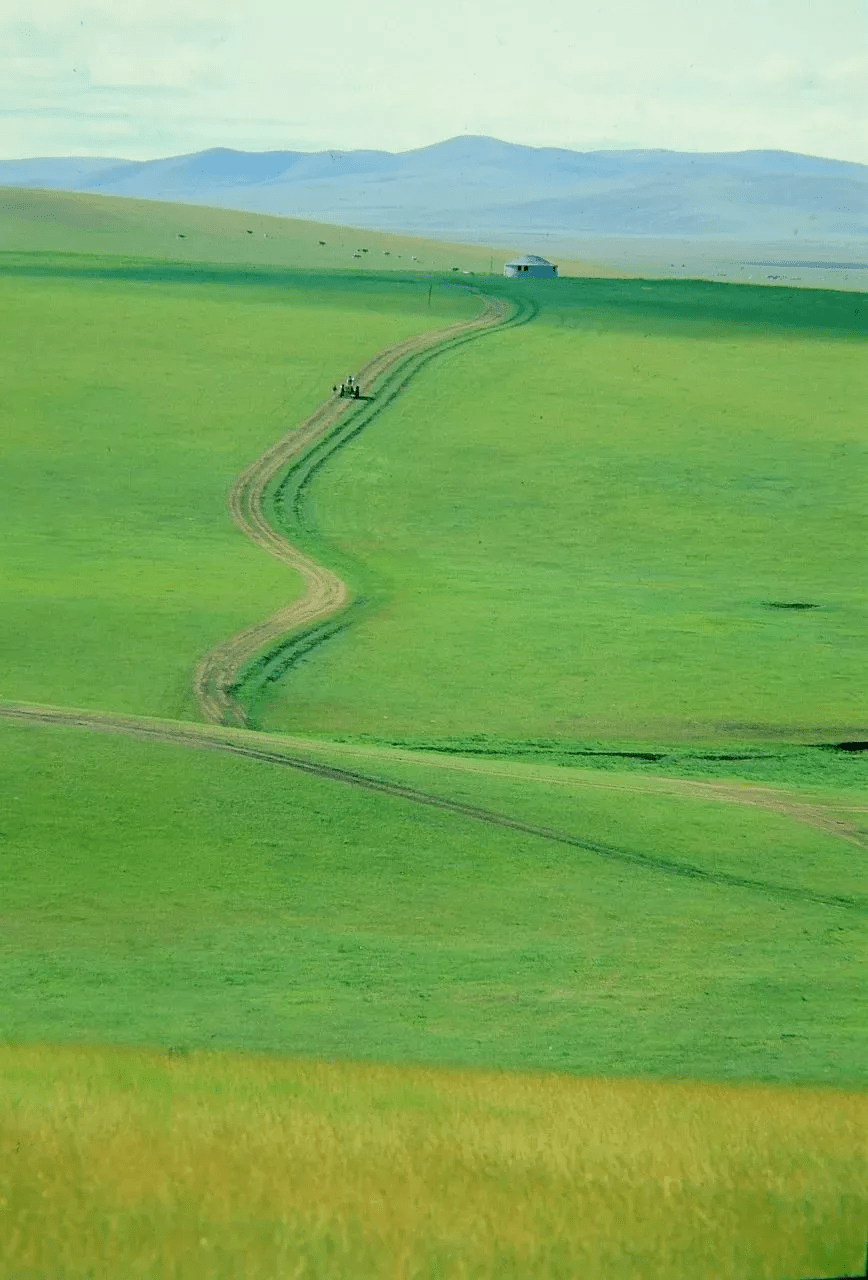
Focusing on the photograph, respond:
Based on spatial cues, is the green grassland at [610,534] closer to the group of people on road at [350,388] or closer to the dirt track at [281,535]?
the dirt track at [281,535]

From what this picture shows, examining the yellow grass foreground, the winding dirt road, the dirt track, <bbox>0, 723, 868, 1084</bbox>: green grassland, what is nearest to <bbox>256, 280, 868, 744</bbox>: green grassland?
the dirt track

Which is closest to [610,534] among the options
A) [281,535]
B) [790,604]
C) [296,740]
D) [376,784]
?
[790,604]

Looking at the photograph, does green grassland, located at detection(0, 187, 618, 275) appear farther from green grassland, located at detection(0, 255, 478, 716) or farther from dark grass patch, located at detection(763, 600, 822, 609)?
dark grass patch, located at detection(763, 600, 822, 609)

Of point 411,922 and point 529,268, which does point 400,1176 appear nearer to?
point 411,922

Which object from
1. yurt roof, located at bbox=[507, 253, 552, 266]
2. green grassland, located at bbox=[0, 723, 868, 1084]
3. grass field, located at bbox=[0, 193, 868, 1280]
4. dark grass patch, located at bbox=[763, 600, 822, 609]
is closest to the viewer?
grass field, located at bbox=[0, 193, 868, 1280]

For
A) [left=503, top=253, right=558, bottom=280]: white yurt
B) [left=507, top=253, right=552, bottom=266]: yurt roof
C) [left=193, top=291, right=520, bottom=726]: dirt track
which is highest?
[left=507, top=253, right=552, bottom=266]: yurt roof

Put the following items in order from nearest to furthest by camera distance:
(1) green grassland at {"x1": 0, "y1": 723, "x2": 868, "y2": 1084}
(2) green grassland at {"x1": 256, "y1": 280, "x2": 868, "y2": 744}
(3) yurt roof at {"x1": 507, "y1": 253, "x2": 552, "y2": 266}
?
(1) green grassland at {"x1": 0, "y1": 723, "x2": 868, "y2": 1084}, (2) green grassland at {"x1": 256, "y1": 280, "x2": 868, "y2": 744}, (3) yurt roof at {"x1": 507, "y1": 253, "x2": 552, "y2": 266}

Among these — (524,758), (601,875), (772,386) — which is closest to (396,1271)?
(601,875)

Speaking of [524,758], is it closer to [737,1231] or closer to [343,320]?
[737,1231]
